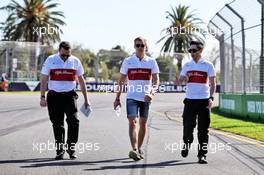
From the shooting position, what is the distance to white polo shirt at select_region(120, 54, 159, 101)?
26.2 ft

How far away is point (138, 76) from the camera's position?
26.3ft

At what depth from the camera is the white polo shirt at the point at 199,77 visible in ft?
26.3

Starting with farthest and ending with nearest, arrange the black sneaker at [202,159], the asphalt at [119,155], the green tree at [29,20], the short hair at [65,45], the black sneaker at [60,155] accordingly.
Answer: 1. the green tree at [29,20]
2. the short hair at [65,45]
3. the black sneaker at [60,155]
4. the black sneaker at [202,159]
5. the asphalt at [119,155]

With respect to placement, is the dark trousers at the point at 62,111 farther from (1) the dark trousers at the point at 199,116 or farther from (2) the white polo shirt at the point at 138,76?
(1) the dark trousers at the point at 199,116

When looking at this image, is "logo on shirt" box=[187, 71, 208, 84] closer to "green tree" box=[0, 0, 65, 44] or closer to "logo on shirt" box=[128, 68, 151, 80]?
"logo on shirt" box=[128, 68, 151, 80]

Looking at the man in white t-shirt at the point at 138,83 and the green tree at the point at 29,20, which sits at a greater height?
the green tree at the point at 29,20

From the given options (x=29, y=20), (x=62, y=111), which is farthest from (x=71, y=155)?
(x=29, y=20)

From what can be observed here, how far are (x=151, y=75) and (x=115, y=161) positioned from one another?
140 cm

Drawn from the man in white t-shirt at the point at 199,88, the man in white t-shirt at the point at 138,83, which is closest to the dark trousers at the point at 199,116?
the man in white t-shirt at the point at 199,88

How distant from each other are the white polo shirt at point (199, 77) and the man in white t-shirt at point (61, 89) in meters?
1.60

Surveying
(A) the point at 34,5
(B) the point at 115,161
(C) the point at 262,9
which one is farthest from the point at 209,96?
(A) the point at 34,5

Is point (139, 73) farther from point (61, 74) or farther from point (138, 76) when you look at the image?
point (61, 74)

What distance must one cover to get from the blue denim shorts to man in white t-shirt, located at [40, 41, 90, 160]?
776 millimetres

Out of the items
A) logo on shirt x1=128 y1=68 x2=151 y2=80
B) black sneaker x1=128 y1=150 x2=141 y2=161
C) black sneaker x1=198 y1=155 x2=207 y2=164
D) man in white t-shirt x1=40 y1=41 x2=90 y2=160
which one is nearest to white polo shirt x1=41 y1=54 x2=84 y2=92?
man in white t-shirt x1=40 y1=41 x2=90 y2=160
